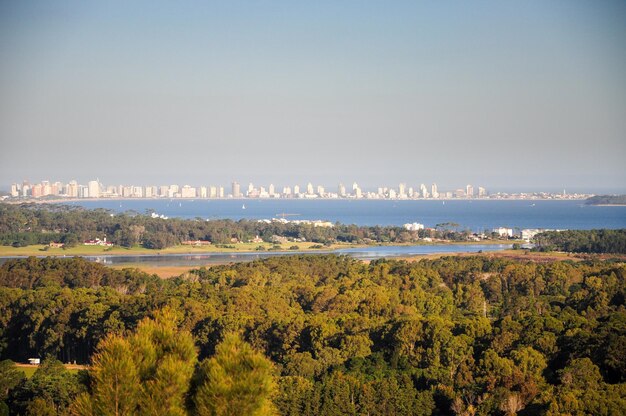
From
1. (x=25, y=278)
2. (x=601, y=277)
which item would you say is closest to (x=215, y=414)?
(x=601, y=277)

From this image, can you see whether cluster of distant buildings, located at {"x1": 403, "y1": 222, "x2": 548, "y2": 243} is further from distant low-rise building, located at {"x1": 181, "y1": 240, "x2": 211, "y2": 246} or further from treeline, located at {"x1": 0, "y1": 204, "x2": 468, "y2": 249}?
distant low-rise building, located at {"x1": 181, "y1": 240, "x2": 211, "y2": 246}

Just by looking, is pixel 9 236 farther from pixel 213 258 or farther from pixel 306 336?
pixel 306 336

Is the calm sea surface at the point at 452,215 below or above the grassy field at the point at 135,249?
above

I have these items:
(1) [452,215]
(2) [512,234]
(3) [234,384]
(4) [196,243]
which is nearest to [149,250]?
(4) [196,243]

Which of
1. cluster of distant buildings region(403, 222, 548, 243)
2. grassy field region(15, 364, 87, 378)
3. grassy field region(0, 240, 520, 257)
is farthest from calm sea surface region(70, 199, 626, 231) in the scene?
grassy field region(15, 364, 87, 378)

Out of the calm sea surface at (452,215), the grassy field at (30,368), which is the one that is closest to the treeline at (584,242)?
the calm sea surface at (452,215)

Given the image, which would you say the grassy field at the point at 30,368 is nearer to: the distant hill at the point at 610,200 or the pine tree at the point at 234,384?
the pine tree at the point at 234,384

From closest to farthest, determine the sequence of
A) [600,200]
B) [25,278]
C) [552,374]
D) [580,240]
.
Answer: [552,374]
[25,278]
[580,240]
[600,200]

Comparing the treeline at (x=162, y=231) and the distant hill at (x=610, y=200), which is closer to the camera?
the treeline at (x=162, y=231)
